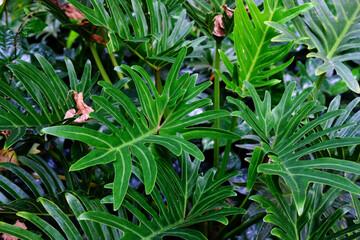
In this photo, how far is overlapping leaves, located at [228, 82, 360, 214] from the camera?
1.83ft

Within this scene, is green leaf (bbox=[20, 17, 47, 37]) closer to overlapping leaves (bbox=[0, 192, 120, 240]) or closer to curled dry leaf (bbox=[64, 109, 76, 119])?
curled dry leaf (bbox=[64, 109, 76, 119])

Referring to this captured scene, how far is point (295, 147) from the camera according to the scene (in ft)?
2.24

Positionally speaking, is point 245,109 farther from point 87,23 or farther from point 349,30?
point 87,23

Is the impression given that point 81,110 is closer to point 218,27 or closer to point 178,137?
point 178,137

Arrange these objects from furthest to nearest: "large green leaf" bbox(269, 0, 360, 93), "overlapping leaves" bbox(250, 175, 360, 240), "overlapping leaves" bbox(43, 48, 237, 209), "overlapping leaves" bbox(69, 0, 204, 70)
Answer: "large green leaf" bbox(269, 0, 360, 93) → "overlapping leaves" bbox(69, 0, 204, 70) → "overlapping leaves" bbox(250, 175, 360, 240) → "overlapping leaves" bbox(43, 48, 237, 209)

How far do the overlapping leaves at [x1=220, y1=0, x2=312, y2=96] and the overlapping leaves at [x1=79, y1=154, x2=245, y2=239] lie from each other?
0.24m

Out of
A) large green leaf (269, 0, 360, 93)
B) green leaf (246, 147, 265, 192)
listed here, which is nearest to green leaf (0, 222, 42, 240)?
green leaf (246, 147, 265, 192)

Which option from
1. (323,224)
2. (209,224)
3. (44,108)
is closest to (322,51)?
(323,224)

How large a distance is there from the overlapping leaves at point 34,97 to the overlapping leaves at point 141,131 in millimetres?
197

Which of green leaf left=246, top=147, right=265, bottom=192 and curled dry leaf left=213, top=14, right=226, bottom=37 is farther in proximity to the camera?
curled dry leaf left=213, top=14, right=226, bottom=37

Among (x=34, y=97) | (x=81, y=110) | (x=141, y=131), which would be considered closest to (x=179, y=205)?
(x=141, y=131)

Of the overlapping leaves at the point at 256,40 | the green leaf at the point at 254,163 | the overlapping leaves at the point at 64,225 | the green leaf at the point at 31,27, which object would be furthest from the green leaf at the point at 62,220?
the green leaf at the point at 31,27

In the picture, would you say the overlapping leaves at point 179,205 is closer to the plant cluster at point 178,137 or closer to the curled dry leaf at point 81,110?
the plant cluster at point 178,137

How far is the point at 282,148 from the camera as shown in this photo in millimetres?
708
